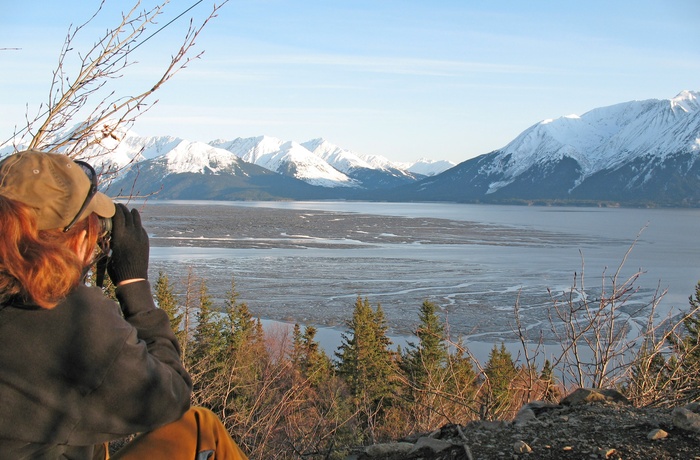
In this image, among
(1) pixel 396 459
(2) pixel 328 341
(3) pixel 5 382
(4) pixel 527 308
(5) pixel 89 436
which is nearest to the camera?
(3) pixel 5 382

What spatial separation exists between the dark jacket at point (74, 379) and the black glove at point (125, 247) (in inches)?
Answer: 8.1

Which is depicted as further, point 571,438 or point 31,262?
point 571,438

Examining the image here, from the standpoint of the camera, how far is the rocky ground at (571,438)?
340cm

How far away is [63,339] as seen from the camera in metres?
1.61

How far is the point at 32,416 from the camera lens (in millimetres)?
1652

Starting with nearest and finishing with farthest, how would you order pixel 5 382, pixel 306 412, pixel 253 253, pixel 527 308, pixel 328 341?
pixel 5 382 < pixel 306 412 < pixel 328 341 < pixel 527 308 < pixel 253 253

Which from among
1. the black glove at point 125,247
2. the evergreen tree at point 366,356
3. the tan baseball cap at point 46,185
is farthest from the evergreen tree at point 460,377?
the evergreen tree at point 366,356

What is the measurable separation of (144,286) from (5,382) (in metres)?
0.45

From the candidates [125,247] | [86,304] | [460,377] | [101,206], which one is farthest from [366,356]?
[86,304]

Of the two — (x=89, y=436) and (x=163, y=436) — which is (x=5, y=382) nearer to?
(x=89, y=436)

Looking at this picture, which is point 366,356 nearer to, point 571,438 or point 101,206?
point 571,438

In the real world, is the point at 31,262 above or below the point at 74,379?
above

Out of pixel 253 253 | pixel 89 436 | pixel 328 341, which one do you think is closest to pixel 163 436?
pixel 89 436

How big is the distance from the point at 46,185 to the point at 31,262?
0.21 metres
